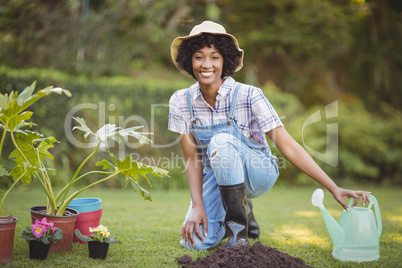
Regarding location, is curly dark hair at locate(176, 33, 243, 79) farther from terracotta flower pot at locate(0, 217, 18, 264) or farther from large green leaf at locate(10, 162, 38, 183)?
terracotta flower pot at locate(0, 217, 18, 264)

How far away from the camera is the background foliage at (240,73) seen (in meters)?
5.80

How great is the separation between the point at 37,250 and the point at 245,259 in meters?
1.13

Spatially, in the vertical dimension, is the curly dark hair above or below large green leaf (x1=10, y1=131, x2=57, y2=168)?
above

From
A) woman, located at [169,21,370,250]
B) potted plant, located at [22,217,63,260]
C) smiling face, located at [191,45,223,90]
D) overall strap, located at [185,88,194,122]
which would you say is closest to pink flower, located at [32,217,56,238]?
potted plant, located at [22,217,63,260]

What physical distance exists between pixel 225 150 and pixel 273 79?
28.4ft

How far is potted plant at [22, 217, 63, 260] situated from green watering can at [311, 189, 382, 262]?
1555mm

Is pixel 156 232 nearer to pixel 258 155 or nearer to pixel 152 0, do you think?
pixel 258 155

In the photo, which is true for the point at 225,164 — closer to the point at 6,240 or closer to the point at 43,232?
the point at 43,232

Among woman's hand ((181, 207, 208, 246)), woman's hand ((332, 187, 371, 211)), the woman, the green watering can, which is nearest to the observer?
woman's hand ((332, 187, 371, 211))

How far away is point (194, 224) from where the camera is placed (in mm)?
2525

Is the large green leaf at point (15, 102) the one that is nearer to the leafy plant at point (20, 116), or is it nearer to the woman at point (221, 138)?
the leafy plant at point (20, 116)

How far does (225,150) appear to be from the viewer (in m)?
2.38

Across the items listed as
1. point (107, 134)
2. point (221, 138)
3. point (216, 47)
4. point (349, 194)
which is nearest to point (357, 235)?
point (349, 194)

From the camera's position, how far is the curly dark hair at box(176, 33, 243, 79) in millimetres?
2615
